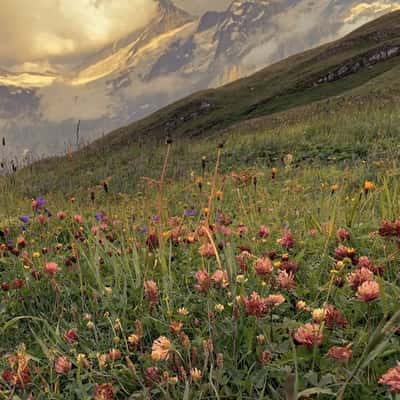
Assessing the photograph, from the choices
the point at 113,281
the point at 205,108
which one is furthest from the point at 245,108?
the point at 113,281

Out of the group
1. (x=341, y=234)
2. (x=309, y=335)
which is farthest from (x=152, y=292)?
(x=341, y=234)

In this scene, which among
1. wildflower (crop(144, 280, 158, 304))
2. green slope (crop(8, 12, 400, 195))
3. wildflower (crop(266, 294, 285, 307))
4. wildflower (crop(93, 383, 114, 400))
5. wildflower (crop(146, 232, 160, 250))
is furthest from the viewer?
green slope (crop(8, 12, 400, 195))

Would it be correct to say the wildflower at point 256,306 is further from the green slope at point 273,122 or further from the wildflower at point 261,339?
the green slope at point 273,122

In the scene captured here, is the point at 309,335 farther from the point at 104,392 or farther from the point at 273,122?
the point at 273,122

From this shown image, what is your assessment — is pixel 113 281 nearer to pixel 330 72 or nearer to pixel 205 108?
pixel 330 72

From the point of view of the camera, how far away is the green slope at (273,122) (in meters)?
11.5

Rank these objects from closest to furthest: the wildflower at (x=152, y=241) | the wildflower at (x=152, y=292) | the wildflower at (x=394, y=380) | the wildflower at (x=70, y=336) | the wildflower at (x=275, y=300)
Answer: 1. the wildflower at (x=394, y=380)
2. the wildflower at (x=275, y=300)
3. the wildflower at (x=70, y=336)
4. the wildflower at (x=152, y=292)
5. the wildflower at (x=152, y=241)

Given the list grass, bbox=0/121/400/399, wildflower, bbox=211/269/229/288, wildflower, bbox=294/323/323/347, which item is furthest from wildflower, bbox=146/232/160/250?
wildflower, bbox=294/323/323/347

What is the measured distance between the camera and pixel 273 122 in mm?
22875

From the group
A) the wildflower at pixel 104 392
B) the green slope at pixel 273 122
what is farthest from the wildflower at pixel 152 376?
the green slope at pixel 273 122

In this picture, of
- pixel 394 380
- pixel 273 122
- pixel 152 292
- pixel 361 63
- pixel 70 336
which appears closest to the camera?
pixel 394 380

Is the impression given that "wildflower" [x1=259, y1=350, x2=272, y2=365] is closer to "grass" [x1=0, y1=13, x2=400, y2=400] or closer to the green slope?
"grass" [x1=0, y1=13, x2=400, y2=400]

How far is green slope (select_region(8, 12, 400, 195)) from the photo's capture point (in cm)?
1147

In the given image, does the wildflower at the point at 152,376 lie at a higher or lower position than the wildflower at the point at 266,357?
higher
